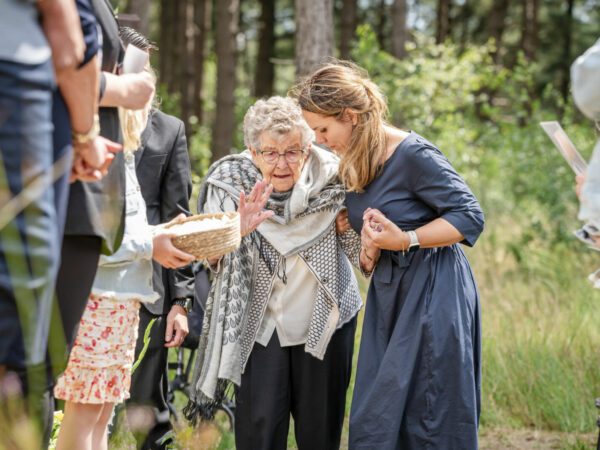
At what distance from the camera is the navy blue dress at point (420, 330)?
3.90 m

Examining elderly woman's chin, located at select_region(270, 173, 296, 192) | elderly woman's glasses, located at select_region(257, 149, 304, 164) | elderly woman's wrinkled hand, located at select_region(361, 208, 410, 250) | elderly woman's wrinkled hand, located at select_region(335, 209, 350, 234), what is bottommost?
elderly woman's wrinkled hand, located at select_region(335, 209, 350, 234)

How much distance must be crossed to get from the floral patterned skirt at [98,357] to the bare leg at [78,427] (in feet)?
0.16

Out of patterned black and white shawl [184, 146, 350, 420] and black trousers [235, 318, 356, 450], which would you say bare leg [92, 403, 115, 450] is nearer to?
patterned black and white shawl [184, 146, 350, 420]

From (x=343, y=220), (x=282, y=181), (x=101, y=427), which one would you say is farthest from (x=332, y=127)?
(x=101, y=427)

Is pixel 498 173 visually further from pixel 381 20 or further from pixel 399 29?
pixel 381 20

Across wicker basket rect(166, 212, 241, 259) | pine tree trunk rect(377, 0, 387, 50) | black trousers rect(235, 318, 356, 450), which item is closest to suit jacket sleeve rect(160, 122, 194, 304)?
black trousers rect(235, 318, 356, 450)

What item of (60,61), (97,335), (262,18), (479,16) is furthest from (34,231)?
(479,16)

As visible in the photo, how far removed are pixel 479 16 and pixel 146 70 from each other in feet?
85.6

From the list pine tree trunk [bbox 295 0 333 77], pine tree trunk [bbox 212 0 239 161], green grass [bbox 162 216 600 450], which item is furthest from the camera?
pine tree trunk [bbox 212 0 239 161]

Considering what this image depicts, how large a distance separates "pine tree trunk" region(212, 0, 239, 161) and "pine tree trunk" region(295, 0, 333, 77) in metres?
5.36

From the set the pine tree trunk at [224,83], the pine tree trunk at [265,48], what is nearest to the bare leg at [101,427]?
the pine tree trunk at [224,83]

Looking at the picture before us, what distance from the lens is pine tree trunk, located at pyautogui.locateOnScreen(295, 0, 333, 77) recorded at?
28.6 feet

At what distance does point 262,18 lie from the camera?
21.8 metres

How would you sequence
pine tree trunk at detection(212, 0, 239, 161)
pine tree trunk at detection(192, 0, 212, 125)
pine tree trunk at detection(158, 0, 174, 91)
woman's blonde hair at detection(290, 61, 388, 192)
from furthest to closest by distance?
pine tree trunk at detection(158, 0, 174, 91), pine tree trunk at detection(192, 0, 212, 125), pine tree trunk at detection(212, 0, 239, 161), woman's blonde hair at detection(290, 61, 388, 192)
